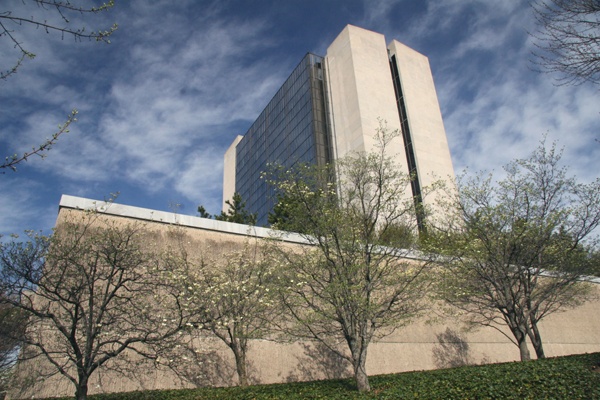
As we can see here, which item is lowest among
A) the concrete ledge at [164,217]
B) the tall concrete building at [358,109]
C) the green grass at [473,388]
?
the green grass at [473,388]

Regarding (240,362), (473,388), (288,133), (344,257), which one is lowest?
(473,388)

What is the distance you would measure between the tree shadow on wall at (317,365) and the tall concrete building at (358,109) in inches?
1356

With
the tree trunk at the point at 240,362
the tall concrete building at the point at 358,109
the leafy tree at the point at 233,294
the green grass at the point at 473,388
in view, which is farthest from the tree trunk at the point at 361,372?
the tall concrete building at the point at 358,109

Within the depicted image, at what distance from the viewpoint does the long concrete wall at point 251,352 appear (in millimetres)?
15508

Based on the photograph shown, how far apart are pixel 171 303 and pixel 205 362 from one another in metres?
2.99

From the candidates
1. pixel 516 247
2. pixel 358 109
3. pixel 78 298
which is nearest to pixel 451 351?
pixel 516 247

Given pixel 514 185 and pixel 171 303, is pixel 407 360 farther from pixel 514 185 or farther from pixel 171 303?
pixel 171 303

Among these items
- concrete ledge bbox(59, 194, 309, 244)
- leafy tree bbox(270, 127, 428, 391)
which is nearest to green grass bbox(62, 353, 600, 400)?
leafy tree bbox(270, 127, 428, 391)

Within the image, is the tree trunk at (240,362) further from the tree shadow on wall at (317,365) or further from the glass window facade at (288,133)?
the glass window facade at (288,133)

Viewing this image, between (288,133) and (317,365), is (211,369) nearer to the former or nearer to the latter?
(317,365)

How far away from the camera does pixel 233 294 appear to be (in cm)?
1551

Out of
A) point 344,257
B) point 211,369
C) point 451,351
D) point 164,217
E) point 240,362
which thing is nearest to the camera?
point 344,257

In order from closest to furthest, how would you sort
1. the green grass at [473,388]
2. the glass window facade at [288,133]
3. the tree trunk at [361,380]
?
the green grass at [473,388], the tree trunk at [361,380], the glass window facade at [288,133]

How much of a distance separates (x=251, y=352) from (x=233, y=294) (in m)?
4.06
